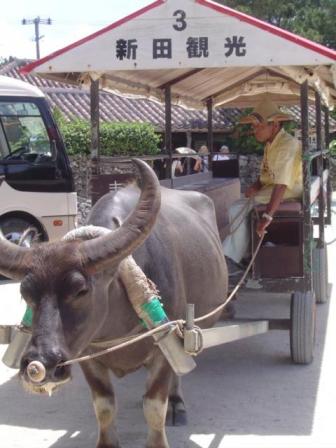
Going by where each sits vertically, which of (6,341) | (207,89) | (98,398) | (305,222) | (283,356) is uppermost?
(207,89)

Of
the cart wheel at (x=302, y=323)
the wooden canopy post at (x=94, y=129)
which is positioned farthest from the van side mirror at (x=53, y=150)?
the cart wheel at (x=302, y=323)

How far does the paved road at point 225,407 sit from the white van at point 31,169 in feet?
15.5

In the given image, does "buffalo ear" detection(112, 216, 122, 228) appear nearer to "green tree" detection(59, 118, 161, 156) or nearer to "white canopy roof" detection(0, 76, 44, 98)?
"white canopy roof" detection(0, 76, 44, 98)

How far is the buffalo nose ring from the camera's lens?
9.87 ft

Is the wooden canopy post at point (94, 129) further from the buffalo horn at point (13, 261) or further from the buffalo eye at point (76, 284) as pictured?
the buffalo eye at point (76, 284)

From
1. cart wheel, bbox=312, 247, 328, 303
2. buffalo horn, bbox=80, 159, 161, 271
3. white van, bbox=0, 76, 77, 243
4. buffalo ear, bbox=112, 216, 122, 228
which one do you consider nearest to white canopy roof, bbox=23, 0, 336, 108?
buffalo ear, bbox=112, 216, 122, 228

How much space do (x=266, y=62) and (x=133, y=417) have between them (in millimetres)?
2507

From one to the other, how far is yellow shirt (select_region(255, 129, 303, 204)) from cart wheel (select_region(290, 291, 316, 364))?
32.9 inches

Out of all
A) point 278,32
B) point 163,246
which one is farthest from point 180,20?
point 163,246

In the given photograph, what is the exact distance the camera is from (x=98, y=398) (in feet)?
13.7

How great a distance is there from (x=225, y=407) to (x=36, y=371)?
237 cm

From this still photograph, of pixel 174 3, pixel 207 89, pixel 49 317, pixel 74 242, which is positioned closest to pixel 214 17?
pixel 174 3

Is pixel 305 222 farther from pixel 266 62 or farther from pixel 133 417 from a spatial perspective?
pixel 133 417

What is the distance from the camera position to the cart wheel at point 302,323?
18.6 ft
